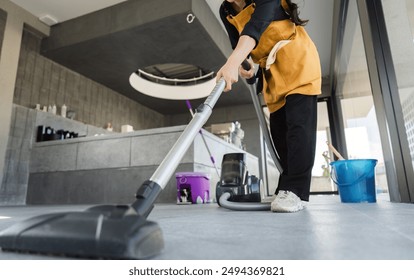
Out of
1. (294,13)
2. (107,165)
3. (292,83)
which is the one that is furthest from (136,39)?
(292,83)

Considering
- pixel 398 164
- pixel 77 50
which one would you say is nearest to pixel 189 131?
pixel 398 164

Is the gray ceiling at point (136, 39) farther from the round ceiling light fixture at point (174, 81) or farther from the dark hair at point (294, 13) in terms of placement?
Result: the dark hair at point (294, 13)

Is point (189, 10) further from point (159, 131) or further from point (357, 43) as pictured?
point (357, 43)

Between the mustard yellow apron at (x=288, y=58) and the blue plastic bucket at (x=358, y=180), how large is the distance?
36.8 inches

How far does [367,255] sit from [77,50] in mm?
4781

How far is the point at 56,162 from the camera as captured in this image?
3654 millimetres

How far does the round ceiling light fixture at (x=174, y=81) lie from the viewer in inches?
A: 227

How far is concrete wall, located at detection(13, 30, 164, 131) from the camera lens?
4.16m

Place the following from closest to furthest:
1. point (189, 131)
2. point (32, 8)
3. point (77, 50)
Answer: point (189, 131) → point (32, 8) → point (77, 50)

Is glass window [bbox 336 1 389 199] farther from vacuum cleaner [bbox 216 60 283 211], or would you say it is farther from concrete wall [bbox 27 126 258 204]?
concrete wall [bbox 27 126 258 204]

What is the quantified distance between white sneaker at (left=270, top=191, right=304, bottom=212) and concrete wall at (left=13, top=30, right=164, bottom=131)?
4.11m

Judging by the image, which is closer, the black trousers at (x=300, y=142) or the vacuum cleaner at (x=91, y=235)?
the vacuum cleaner at (x=91, y=235)

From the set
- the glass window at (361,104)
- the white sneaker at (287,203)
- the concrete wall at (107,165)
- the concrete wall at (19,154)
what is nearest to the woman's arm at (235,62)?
the white sneaker at (287,203)

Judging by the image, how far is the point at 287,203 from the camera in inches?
44.8
